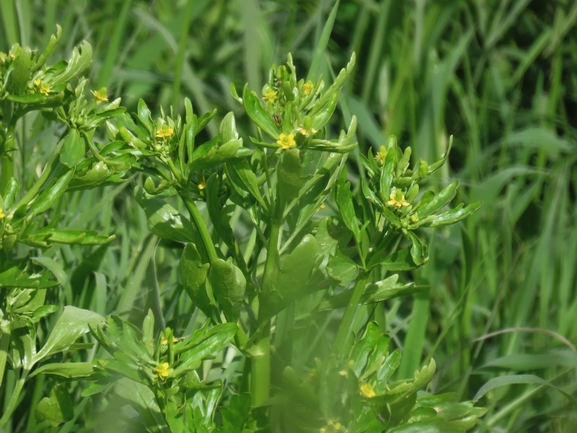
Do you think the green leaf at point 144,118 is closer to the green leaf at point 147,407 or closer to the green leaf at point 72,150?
the green leaf at point 72,150

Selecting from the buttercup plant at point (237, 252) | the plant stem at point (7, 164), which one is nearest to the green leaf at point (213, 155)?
the buttercup plant at point (237, 252)

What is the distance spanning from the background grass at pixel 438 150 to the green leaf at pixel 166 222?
0.19 m

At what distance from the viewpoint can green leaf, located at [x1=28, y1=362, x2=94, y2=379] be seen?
811 millimetres

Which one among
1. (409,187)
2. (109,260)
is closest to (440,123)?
(109,260)

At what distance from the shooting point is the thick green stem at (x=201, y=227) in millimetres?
782

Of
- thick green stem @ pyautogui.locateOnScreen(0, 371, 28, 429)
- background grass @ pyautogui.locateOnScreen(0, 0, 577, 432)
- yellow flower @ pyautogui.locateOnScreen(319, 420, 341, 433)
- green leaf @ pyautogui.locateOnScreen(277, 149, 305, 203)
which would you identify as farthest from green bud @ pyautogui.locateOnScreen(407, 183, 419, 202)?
thick green stem @ pyautogui.locateOnScreen(0, 371, 28, 429)

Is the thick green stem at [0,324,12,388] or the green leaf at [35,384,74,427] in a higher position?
the thick green stem at [0,324,12,388]

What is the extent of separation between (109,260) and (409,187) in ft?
2.40

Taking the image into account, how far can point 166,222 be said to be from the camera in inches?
32.7

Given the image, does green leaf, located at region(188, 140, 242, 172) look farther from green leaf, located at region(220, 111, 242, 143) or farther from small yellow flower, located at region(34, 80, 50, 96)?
small yellow flower, located at region(34, 80, 50, 96)

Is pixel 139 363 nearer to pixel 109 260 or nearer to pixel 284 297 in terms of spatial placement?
pixel 284 297

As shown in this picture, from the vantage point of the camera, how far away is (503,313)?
169 centimetres

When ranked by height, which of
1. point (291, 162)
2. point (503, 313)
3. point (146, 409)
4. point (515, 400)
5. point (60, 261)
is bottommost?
point (503, 313)

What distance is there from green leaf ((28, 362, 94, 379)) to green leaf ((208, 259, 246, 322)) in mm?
149
